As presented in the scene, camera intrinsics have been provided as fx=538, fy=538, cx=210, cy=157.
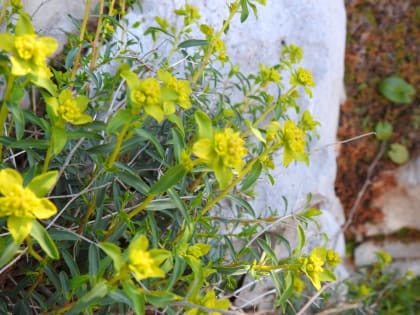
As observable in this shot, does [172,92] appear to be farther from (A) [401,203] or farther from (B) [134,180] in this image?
(A) [401,203]

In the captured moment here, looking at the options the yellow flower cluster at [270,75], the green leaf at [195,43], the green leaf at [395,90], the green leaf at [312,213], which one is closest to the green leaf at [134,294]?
the green leaf at [312,213]

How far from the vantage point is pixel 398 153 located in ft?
8.79

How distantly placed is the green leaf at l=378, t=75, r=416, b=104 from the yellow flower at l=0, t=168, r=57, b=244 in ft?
7.35

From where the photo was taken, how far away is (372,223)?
8.88 feet

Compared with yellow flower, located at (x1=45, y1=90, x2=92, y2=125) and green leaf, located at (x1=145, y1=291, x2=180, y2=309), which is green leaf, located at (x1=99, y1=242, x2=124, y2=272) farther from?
yellow flower, located at (x1=45, y1=90, x2=92, y2=125)

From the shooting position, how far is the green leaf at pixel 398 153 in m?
2.67

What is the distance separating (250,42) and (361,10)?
99 centimetres

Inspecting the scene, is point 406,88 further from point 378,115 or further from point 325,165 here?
point 325,165

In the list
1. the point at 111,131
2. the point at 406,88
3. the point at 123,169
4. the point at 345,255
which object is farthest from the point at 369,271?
the point at 111,131

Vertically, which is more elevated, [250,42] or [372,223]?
[250,42]

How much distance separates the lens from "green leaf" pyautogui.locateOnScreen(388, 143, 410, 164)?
2672 millimetres

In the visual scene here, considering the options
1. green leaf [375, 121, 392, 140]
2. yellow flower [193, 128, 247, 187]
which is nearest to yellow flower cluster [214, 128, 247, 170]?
yellow flower [193, 128, 247, 187]

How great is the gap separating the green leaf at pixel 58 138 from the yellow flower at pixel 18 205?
13 centimetres

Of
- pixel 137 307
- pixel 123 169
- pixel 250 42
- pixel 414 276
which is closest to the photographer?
pixel 137 307
